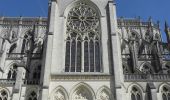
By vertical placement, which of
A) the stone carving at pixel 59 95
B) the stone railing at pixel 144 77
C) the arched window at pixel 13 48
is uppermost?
the arched window at pixel 13 48

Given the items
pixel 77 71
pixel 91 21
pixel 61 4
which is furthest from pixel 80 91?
pixel 61 4

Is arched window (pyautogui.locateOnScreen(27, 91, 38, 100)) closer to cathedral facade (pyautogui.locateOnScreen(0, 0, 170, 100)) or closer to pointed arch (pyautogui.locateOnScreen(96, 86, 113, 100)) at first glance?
cathedral facade (pyautogui.locateOnScreen(0, 0, 170, 100))

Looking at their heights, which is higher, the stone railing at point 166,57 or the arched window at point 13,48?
the arched window at point 13,48

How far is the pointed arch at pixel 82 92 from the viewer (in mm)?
22781

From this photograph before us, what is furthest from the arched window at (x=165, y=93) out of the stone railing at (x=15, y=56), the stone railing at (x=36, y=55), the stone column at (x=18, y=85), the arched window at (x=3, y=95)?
the stone railing at (x=15, y=56)

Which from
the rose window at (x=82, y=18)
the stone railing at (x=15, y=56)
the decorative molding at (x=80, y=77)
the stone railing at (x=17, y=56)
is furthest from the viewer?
the stone railing at (x=15, y=56)

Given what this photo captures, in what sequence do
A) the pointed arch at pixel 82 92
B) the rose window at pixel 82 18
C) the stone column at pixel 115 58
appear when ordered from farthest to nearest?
1. the rose window at pixel 82 18
2. the pointed arch at pixel 82 92
3. the stone column at pixel 115 58

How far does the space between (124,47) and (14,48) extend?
632 inches

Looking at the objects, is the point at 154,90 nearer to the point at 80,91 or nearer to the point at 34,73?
the point at 80,91

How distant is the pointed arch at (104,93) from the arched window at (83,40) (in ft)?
6.94

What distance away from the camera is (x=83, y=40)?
26297 millimetres

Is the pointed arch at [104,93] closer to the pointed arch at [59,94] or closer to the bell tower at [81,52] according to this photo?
the bell tower at [81,52]

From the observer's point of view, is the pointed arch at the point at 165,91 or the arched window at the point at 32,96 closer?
the arched window at the point at 32,96

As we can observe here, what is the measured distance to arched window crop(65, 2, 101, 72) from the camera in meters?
24.7
